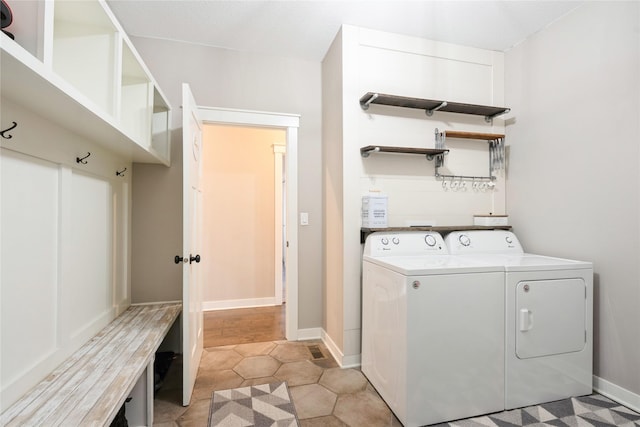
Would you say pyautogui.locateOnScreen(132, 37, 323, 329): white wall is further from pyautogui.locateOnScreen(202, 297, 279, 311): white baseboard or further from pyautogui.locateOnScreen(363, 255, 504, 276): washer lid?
pyautogui.locateOnScreen(202, 297, 279, 311): white baseboard

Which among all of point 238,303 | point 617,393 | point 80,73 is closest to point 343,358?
point 617,393

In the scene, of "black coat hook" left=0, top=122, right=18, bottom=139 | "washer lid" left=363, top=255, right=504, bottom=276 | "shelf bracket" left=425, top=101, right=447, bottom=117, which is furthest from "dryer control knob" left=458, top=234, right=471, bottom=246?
"black coat hook" left=0, top=122, right=18, bottom=139

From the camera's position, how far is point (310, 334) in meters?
2.74

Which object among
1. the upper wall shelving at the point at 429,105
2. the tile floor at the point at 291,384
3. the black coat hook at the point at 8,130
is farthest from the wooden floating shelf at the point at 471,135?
the black coat hook at the point at 8,130

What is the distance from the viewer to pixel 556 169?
2156 millimetres

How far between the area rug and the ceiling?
8.37ft

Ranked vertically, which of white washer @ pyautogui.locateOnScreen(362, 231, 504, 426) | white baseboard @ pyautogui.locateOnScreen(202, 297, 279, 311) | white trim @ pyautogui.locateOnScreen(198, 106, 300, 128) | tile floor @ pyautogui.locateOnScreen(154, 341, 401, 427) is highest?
white trim @ pyautogui.locateOnScreen(198, 106, 300, 128)

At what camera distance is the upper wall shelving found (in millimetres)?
2215

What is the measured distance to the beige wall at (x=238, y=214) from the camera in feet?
11.8

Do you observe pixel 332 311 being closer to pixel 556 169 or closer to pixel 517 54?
pixel 556 169

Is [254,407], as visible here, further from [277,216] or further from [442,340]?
[277,216]

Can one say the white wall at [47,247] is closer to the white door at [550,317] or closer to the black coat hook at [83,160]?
the black coat hook at [83,160]

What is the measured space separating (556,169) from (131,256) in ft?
10.6

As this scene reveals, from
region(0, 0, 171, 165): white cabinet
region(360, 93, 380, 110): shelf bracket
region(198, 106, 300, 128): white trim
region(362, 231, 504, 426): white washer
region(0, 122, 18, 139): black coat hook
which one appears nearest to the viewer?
region(0, 0, 171, 165): white cabinet
